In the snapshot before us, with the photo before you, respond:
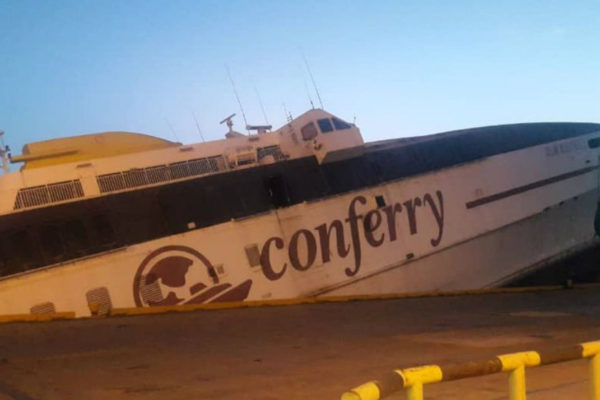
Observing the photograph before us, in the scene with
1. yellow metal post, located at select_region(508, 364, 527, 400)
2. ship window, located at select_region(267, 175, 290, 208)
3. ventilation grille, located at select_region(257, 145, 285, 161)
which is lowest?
yellow metal post, located at select_region(508, 364, 527, 400)

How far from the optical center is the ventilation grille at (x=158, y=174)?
43.7ft

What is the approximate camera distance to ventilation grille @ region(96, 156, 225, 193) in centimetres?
1331

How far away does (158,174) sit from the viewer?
45.9 ft

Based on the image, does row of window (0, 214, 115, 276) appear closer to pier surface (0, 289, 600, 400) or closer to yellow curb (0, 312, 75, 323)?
yellow curb (0, 312, 75, 323)

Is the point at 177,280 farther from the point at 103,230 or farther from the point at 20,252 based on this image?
the point at 20,252

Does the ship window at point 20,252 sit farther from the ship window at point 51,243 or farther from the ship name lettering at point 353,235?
the ship name lettering at point 353,235

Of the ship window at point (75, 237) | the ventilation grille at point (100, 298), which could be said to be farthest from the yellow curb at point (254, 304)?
the ship window at point (75, 237)

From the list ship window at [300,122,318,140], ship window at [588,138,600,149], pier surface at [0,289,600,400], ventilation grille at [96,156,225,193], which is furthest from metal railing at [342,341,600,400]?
ship window at [588,138,600,149]

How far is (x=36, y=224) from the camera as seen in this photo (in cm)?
1180

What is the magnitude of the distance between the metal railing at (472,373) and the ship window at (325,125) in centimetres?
1293

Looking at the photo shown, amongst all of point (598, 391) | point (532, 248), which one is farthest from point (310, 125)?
point (598, 391)

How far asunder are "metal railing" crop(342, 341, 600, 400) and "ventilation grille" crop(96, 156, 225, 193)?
36.4ft

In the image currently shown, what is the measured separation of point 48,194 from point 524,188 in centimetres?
1384

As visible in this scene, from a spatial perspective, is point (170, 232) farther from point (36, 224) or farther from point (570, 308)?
point (570, 308)
